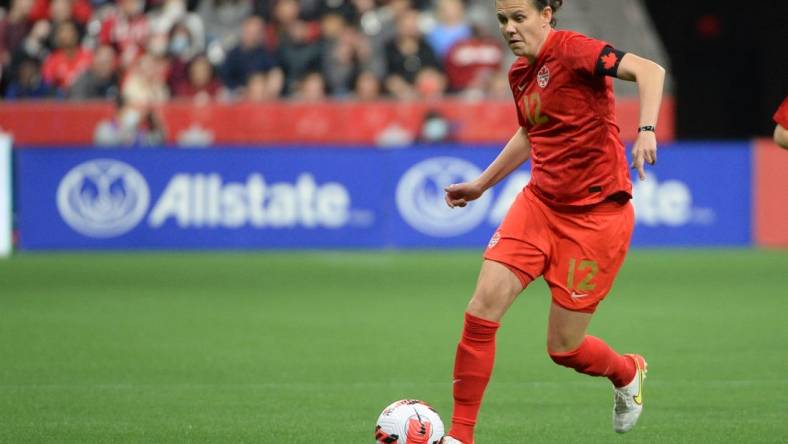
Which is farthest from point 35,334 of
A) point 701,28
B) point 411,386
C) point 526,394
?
point 701,28

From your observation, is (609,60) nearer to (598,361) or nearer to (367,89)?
(598,361)

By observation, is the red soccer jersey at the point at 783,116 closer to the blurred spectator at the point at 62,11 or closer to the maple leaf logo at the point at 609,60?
the maple leaf logo at the point at 609,60

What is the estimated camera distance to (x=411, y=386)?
8102mm

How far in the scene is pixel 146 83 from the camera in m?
19.1

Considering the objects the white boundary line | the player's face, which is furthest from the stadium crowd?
the player's face

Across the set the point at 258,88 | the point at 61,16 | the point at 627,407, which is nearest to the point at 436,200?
the point at 258,88

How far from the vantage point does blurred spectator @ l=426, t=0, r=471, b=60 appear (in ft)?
65.6

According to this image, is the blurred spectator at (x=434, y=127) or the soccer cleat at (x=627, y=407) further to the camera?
the blurred spectator at (x=434, y=127)

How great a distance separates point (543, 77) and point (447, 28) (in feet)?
46.6

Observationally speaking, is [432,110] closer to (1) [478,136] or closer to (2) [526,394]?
(1) [478,136]

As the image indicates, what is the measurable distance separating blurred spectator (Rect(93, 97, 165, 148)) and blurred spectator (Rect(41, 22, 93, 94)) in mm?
1402

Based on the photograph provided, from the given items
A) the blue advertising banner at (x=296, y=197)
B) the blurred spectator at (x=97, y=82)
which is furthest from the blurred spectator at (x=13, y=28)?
the blue advertising banner at (x=296, y=197)

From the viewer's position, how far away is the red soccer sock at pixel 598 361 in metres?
6.34

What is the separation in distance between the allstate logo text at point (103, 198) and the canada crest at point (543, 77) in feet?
37.2
